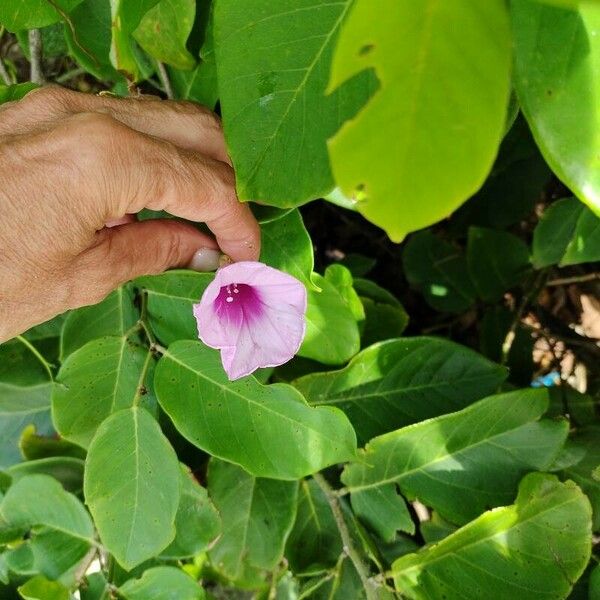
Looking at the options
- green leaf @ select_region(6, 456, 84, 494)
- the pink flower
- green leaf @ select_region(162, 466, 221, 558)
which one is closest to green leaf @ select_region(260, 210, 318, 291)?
the pink flower

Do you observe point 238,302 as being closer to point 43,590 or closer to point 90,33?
point 90,33

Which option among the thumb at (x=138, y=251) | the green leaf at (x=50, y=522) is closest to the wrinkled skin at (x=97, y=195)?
the thumb at (x=138, y=251)

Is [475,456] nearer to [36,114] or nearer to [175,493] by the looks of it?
[175,493]

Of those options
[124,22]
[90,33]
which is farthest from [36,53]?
[124,22]

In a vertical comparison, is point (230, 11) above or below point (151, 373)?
above

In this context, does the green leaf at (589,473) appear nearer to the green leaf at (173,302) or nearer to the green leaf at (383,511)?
the green leaf at (383,511)

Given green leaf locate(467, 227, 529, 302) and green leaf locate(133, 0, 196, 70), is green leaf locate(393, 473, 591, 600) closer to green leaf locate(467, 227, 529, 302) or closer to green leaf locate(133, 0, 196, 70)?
green leaf locate(467, 227, 529, 302)

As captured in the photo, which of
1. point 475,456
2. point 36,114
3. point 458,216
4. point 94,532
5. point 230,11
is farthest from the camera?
point 458,216

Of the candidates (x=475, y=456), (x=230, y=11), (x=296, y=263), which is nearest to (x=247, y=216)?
(x=296, y=263)
